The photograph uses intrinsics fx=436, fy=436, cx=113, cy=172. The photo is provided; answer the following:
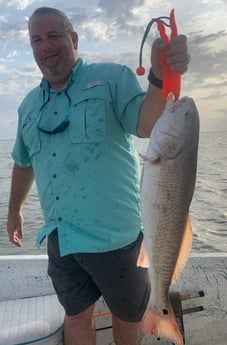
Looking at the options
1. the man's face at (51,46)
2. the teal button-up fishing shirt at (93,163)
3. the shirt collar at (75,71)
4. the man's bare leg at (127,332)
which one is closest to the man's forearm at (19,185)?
the teal button-up fishing shirt at (93,163)

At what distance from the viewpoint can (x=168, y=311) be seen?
2176 mm

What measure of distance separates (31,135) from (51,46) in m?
0.58

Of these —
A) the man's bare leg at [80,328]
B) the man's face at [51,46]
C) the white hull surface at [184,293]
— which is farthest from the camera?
the white hull surface at [184,293]

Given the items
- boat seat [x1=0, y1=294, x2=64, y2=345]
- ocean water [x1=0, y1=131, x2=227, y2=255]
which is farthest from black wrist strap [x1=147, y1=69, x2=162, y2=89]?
Answer: ocean water [x1=0, y1=131, x2=227, y2=255]

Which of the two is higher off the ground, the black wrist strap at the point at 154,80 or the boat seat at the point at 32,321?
the black wrist strap at the point at 154,80

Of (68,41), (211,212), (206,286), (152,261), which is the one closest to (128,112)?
(68,41)

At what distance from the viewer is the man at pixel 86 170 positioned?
2.60 meters

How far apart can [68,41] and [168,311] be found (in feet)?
5.67

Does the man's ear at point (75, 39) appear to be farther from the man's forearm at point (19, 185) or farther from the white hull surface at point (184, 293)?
the white hull surface at point (184, 293)

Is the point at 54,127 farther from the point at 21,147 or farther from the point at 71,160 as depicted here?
the point at 21,147

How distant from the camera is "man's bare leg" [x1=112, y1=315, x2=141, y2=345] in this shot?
9.41 ft

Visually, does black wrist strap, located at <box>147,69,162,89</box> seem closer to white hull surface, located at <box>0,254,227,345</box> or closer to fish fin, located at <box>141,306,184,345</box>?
fish fin, located at <box>141,306,184,345</box>

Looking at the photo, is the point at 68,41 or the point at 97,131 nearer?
the point at 97,131

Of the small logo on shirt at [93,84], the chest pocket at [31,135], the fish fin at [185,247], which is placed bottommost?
the fish fin at [185,247]
